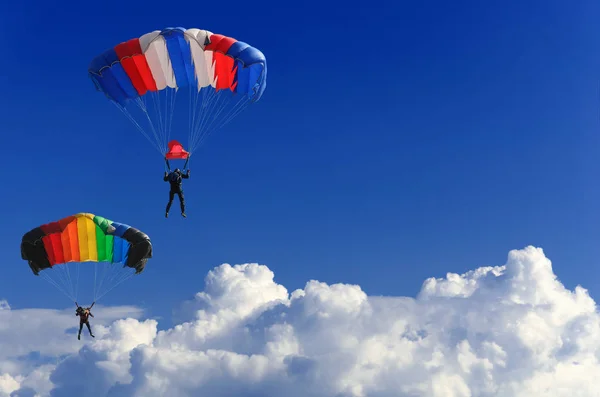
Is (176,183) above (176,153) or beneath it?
beneath

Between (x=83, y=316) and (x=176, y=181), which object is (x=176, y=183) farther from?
(x=83, y=316)

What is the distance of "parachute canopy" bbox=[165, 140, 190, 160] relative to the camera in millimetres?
52844

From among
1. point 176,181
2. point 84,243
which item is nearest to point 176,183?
point 176,181

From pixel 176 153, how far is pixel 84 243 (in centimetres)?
779

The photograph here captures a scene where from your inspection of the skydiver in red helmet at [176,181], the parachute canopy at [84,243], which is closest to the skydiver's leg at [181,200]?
the skydiver in red helmet at [176,181]

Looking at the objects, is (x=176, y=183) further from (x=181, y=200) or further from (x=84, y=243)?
(x=84, y=243)

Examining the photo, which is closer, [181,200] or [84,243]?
[181,200]

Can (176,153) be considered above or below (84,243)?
above

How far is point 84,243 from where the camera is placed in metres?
55.9

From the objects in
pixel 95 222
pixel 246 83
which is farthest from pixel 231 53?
pixel 95 222

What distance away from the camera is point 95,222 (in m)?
55.5

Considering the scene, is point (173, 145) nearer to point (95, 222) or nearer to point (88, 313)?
point (95, 222)

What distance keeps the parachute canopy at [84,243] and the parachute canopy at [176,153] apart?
5055mm

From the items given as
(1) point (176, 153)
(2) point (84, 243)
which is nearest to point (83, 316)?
(2) point (84, 243)
